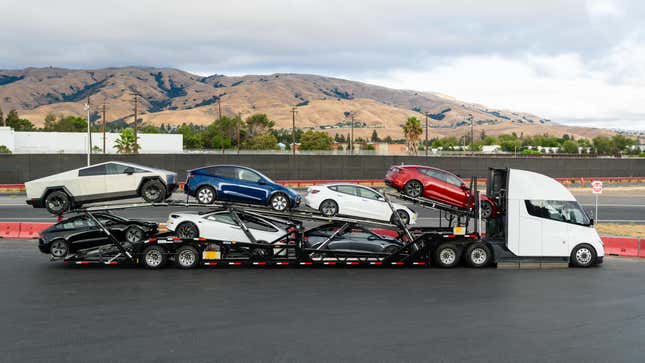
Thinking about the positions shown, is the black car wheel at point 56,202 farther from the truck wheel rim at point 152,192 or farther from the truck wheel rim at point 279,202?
the truck wheel rim at point 279,202

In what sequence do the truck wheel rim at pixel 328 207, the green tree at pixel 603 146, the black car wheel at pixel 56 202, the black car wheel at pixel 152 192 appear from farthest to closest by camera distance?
the green tree at pixel 603 146, the truck wheel rim at pixel 328 207, the black car wheel at pixel 152 192, the black car wheel at pixel 56 202

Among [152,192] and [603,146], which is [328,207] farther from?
[603,146]

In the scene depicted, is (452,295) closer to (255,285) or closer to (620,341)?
(620,341)

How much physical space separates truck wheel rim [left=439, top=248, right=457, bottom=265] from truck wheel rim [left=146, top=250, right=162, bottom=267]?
811 cm

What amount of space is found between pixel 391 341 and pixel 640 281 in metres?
9.03

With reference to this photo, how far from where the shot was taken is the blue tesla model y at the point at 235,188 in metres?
16.9

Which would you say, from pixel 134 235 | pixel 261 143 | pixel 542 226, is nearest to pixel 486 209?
pixel 542 226

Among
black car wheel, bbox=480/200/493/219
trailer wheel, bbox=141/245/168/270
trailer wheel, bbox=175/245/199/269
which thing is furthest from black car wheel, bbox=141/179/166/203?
black car wheel, bbox=480/200/493/219

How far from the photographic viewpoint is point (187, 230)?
1638 centimetres

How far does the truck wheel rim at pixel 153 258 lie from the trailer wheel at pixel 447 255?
8008mm

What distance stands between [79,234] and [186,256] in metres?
3.11

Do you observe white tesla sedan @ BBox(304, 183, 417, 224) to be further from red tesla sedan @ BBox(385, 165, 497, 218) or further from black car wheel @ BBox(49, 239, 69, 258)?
black car wheel @ BBox(49, 239, 69, 258)

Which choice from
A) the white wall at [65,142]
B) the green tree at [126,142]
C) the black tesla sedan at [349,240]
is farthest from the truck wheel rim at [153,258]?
the green tree at [126,142]

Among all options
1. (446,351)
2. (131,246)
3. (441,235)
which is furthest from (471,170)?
(446,351)
